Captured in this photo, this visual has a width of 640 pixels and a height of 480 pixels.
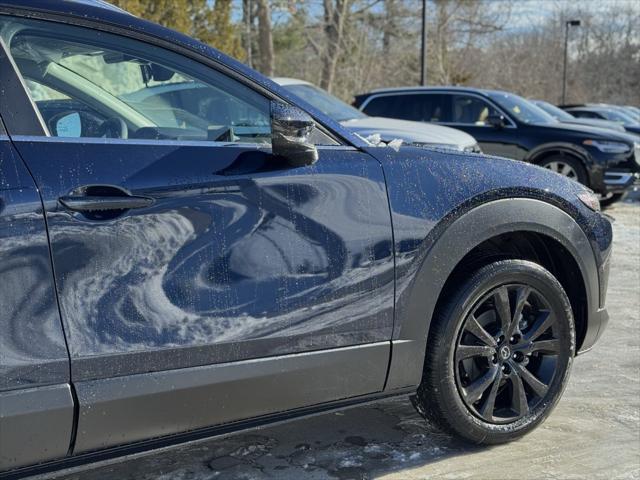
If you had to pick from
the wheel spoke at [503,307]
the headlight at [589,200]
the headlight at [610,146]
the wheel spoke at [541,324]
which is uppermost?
the headlight at [589,200]

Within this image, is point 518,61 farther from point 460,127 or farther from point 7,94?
point 7,94

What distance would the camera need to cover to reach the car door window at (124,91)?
2.38 meters

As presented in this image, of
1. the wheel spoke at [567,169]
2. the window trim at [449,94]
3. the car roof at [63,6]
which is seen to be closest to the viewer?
the car roof at [63,6]

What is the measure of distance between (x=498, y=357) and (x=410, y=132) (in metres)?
4.92

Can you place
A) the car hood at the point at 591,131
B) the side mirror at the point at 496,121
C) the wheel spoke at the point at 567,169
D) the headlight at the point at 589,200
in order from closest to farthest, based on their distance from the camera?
the headlight at the point at 589,200, the car hood at the point at 591,131, the wheel spoke at the point at 567,169, the side mirror at the point at 496,121

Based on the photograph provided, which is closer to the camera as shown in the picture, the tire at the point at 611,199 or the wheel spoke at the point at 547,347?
the wheel spoke at the point at 547,347

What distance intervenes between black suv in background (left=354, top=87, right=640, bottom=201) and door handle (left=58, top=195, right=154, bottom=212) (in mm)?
8958

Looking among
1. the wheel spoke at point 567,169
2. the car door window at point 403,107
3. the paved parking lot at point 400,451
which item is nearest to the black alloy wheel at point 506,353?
the paved parking lot at point 400,451

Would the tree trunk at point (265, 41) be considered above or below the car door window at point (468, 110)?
above

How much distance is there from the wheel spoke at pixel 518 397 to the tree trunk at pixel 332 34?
2234cm

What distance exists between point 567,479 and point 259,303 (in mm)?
1491

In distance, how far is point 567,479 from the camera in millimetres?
2936

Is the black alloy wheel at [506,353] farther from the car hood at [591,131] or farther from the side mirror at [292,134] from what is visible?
the car hood at [591,131]

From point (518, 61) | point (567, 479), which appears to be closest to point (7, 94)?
point (567, 479)
